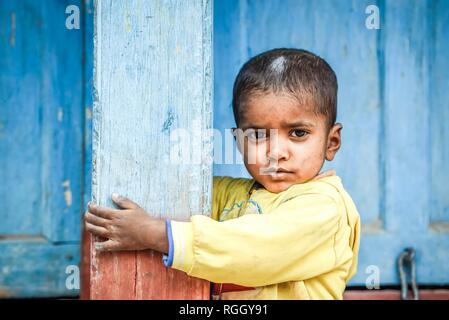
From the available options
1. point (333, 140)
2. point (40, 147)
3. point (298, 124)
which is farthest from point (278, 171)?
point (40, 147)

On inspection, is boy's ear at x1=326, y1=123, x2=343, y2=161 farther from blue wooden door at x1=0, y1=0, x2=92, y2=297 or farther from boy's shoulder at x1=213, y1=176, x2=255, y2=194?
blue wooden door at x1=0, y1=0, x2=92, y2=297

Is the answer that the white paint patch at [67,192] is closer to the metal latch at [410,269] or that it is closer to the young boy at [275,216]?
the young boy at [275,216]

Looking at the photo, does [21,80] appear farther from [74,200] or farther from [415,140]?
[415,140]

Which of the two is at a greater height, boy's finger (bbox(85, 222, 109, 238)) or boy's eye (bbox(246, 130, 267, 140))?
boy's eye (bbox(246, 130, 267, 140))

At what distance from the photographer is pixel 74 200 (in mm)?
2795

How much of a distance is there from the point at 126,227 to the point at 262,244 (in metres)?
0.37

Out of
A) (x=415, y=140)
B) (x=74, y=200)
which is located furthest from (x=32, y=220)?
(x=415, y=140)

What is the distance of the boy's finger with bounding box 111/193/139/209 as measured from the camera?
1.56 m

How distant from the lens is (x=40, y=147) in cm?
278

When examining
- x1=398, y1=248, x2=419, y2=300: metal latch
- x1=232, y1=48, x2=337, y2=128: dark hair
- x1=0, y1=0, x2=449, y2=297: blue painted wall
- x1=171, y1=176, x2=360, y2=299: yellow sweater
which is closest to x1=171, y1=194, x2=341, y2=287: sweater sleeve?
A: x1=171, y1=176, x2=360, y2=299: yellow sweater

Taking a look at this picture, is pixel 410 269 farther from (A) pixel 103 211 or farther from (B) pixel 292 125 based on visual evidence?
(A) pixel 103 211

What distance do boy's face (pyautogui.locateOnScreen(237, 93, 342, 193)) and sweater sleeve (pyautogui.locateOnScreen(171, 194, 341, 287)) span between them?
0.14 metres

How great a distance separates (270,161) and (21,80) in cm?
151

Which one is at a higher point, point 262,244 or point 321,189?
point 321,189
